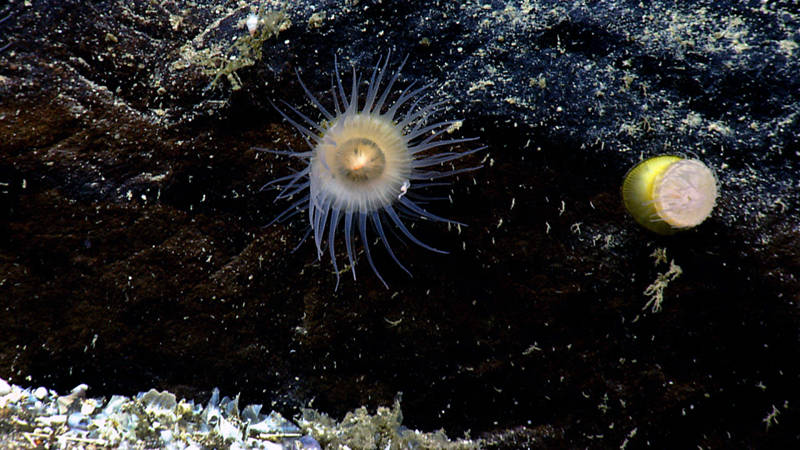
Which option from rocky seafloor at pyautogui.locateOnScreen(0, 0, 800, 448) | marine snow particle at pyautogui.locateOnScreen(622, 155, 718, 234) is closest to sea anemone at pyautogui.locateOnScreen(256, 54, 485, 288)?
Answer: rocky seafloor at pyautogui.locateOnScreen(0, 0, 800, 448)

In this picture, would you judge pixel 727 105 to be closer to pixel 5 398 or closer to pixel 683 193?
pixel 683 193

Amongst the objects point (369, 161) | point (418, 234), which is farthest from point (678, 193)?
point (369, 161)

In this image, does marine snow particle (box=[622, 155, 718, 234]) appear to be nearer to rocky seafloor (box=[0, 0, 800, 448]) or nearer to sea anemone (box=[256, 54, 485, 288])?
rocky seafloor (box=[0, 0, 800, 448])

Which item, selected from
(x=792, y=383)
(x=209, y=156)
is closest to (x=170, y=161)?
(x=209, y=156)

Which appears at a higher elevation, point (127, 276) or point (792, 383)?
point (127, 276)

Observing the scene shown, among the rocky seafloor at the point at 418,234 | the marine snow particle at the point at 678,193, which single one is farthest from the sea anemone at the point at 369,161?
the marine snow particle at the point at 678,193

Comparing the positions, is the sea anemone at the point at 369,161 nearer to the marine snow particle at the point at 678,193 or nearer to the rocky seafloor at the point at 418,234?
the rocky seafloor at the point at 418,234
